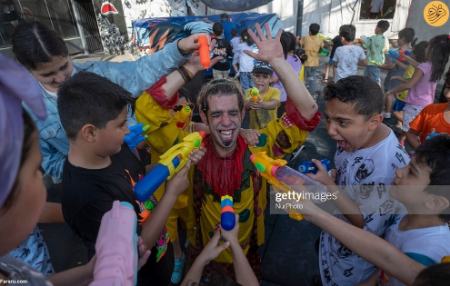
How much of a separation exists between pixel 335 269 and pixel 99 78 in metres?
1.89

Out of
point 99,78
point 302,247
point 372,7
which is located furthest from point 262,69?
point 372,7

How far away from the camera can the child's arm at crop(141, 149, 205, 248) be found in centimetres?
142

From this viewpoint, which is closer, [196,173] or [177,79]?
[177,79]

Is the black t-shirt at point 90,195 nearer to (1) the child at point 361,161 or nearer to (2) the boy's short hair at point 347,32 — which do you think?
(1) the child at point 361,161

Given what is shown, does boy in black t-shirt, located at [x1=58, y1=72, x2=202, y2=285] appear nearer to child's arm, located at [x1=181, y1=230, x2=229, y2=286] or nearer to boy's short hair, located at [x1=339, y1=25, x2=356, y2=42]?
child's arm, located at [x1=181, y1=230, x2=229, y2=286]

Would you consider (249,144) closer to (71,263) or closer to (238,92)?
(238,92)

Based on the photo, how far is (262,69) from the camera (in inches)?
150

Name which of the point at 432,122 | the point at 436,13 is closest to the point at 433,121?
the point at 432,122

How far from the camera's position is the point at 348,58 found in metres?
5.45

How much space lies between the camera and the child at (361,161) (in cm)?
161

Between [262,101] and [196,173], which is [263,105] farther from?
[196,173]

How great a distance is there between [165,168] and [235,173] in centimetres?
53

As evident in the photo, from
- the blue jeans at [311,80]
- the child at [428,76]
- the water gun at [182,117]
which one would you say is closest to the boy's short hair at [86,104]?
the water gun at [182,117]

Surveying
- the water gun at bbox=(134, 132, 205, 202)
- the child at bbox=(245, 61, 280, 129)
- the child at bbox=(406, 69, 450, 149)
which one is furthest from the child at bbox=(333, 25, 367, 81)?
the water gun at bbox=(134, 132, 205, 202)
